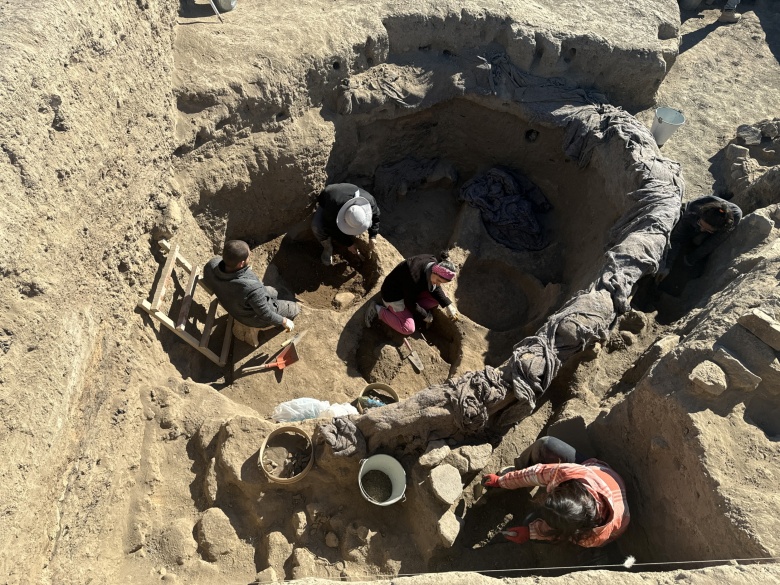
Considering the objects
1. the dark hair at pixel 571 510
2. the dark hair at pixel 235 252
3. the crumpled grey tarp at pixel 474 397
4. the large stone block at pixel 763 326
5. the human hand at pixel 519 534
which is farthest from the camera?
the dark hair at pixel 235 252

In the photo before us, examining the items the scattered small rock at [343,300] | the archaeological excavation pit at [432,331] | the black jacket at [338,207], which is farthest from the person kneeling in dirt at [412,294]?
the black jacket at [338,207]

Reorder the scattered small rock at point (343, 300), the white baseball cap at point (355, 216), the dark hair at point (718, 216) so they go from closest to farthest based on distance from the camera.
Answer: the dark hair at point (718, 216) → the white baseball cap at point (355, 216) → the scattered small rock at point (343, 300)

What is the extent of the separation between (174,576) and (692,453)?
357 cm

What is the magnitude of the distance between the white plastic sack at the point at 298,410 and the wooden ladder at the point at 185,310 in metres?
0.88

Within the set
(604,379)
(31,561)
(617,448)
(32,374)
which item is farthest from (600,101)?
(31,561)

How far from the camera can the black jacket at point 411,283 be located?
477cm

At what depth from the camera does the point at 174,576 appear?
130 inches

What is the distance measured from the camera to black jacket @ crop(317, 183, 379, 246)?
5.34 metres

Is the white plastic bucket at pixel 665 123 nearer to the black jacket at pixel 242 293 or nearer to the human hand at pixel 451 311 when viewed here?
the human hand at pixel 451 311

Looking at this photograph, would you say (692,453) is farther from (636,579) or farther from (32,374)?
(32,374)

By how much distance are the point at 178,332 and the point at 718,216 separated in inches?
215

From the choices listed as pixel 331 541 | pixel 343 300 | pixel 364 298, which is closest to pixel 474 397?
pixel 331 541

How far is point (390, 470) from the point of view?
12.5 feet

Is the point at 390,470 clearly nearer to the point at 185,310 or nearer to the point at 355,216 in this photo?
the point at 185,310
